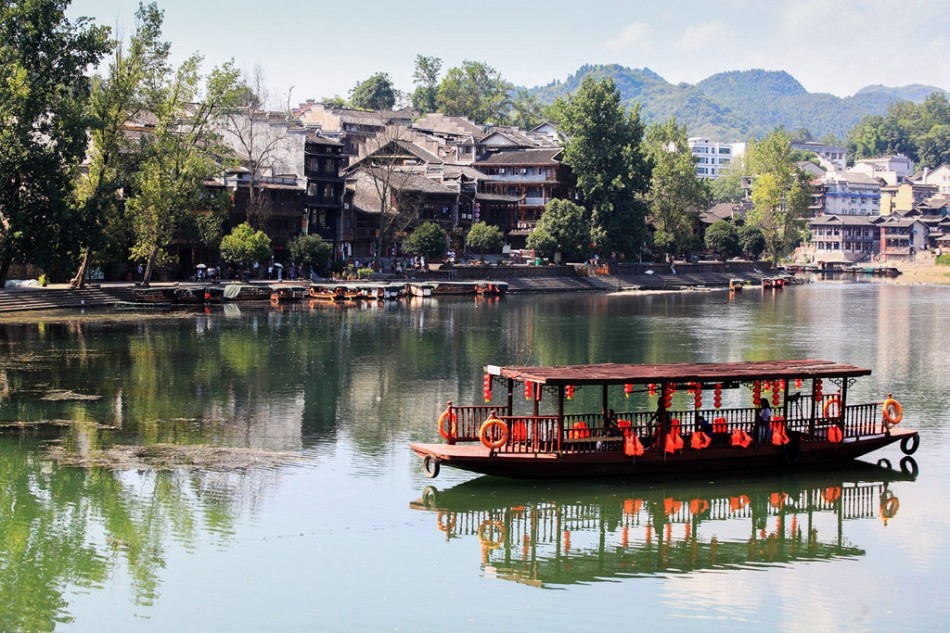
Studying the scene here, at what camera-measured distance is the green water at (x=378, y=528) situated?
20.9 m

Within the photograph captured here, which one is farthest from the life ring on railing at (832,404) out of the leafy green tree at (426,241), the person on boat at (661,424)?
the leafy green tree at (426,241)

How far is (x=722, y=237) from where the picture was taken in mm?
125688

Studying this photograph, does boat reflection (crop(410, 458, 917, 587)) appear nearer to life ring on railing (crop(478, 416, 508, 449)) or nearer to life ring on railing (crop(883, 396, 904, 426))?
life ring on railing (crop(478, 416, 508, 449))

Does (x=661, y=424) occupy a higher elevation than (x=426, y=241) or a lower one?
lower

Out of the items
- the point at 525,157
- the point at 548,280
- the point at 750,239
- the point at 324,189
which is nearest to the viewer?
the point at 324,189

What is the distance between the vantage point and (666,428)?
28.4 metres

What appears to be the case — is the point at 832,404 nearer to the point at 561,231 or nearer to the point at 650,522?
the point at 650,522

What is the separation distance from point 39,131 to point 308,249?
27670 mm

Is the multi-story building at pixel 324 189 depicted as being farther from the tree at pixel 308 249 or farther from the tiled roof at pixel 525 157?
the tiled roof at pixel 525 157

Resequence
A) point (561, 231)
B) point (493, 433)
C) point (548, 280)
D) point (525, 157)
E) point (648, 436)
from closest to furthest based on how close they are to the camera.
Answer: point (493, 433)
point (648, 436)
point (548, 280)
point (561, 231)
point (525, 157)

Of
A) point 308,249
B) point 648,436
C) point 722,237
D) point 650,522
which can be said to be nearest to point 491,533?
point 650,522

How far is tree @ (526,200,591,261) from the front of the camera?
344ft

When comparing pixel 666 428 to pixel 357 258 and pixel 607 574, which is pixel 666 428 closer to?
pixel 607 574

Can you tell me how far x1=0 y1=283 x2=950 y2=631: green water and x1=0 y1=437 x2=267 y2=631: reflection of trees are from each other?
0.21 ft
